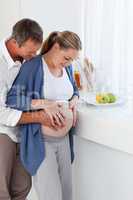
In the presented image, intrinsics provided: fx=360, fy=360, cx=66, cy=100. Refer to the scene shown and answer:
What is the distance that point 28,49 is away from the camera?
4.99 ft

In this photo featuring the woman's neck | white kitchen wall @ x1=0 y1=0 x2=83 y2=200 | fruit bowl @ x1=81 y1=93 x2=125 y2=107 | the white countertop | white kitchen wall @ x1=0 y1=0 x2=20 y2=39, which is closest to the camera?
the white countertop

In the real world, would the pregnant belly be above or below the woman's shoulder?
below

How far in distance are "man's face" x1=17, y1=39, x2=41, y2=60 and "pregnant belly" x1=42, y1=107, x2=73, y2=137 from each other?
0.28m

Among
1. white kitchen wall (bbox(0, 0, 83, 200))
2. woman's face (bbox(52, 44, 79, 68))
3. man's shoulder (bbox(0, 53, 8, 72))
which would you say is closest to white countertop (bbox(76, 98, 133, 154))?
woman's face (bbox(52, 44, 79, 68))

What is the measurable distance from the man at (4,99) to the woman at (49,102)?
1.2 inches

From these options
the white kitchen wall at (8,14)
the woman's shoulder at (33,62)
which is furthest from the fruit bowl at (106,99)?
the white kitchen wall at (8,14)

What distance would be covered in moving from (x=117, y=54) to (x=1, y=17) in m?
1.19

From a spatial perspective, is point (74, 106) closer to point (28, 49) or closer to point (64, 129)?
point (64, 129)

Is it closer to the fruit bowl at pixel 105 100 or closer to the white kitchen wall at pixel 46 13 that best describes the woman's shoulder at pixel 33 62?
the fruit bowl at pixel 105 100

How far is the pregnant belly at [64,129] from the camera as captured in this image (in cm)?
151

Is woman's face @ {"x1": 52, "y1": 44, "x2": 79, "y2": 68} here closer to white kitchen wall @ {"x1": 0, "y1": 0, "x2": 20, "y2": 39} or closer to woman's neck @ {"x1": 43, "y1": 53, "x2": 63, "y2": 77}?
woman's neck @ {"x1": 43, "y1": 53, "x2": 63, "y2": 77}

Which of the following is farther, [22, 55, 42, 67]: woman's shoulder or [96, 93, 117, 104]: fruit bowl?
[96, 93, 117, 104]: fruit bowl

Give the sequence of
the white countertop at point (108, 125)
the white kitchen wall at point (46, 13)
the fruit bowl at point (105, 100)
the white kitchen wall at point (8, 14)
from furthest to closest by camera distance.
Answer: the white kitchen wall at point (8, 14) → the white kitchen wall at point (46, 13) → the fruit bowl at point (105, 100) → the white countertop at point (108, 125)

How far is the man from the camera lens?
4.87 feet
